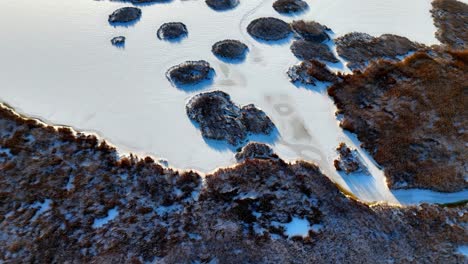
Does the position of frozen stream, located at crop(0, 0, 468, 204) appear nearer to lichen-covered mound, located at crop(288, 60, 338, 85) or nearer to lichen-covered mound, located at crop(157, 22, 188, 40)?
lichen-covered mound, located at crop(157, 22, 188, 40)

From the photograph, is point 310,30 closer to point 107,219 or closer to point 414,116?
point 414,116

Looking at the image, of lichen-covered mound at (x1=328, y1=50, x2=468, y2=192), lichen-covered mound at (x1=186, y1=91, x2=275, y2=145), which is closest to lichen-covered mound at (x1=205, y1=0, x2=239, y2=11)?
lichen-covered mound at (x1=186, y1=91, x2=275, y2=145)

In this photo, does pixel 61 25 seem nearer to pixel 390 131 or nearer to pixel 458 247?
pixel 390 131

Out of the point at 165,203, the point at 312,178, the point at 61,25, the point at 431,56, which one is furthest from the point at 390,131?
the point at 61,25

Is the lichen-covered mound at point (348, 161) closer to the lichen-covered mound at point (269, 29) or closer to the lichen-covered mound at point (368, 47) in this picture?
the lichen-covered mound at point (368, 47)

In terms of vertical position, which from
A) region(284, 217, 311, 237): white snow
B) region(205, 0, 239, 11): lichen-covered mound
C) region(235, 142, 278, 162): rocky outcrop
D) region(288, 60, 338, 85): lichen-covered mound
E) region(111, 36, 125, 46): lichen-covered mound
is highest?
region(205, 0, 239, 11): lichen-covered mound

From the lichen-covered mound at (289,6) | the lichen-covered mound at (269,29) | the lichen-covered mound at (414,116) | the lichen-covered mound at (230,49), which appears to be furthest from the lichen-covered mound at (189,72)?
the lichen-covered mound at (289,6)
